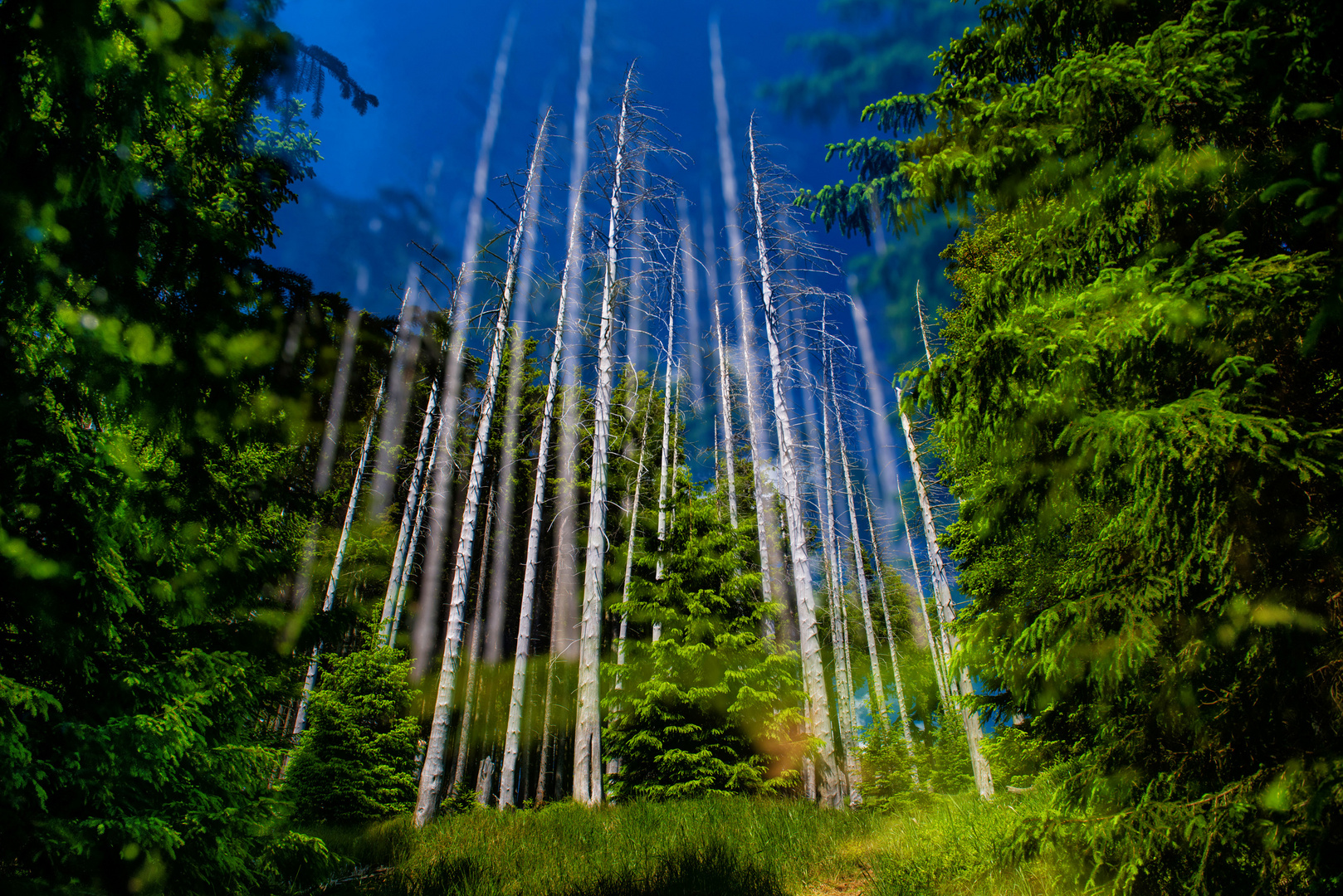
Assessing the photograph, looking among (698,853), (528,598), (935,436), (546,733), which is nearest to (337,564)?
(528,598)

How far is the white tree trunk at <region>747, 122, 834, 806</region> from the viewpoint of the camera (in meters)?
9.14

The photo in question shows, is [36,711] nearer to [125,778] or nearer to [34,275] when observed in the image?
[125,778]

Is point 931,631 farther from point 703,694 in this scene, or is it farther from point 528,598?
point 528,598

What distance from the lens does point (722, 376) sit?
700 inches

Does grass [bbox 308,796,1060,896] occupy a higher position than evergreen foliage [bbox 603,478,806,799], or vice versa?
evergreen foliage [bbox 603,478,806,799]

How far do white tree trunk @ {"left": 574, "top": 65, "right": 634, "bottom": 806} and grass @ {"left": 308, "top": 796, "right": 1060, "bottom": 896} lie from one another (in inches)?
48.2

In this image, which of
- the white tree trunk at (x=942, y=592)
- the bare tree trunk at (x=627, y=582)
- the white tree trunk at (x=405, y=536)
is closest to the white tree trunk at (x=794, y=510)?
the white tree trunk at (x=942, y=592)

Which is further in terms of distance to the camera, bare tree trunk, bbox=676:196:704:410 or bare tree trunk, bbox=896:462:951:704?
bare tree trunk, bbox=896:462:951:704

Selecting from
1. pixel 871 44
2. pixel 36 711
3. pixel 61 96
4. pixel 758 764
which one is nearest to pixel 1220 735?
pixel 61 96

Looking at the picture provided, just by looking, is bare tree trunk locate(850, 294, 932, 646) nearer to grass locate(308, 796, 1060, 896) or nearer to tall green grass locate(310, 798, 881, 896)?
grass locate(308, 796, 1060, 896)

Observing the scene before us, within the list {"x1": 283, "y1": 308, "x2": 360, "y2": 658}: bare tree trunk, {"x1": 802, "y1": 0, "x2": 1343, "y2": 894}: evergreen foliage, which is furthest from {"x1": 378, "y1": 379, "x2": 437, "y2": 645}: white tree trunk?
{"x1": 802, "y1": 0, "x2": 1343, "y2": 894}: evergreen foliage

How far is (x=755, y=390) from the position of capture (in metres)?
16.5

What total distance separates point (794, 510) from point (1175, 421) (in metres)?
8.16

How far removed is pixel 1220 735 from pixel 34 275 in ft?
17.3
